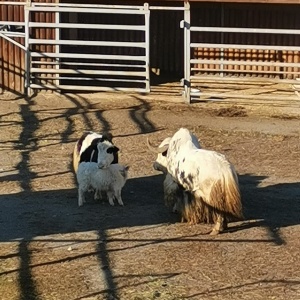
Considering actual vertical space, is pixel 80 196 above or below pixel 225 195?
below

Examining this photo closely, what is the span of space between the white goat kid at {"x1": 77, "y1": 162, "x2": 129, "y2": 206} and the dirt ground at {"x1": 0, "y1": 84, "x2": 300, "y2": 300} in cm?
17

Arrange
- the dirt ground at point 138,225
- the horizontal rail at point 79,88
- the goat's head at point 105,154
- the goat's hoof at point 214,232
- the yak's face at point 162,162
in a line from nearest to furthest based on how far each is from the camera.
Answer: the dirt ground at point 138,225 < the goat's hoof at point 214,232 < the goat's head at point 105,154 < the yak's face at point 162,162 < the horizontal rail at point 79,88

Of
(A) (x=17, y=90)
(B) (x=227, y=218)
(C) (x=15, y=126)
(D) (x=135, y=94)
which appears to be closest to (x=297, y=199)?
(B) (x=227, y=218)

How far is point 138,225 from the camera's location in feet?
31.0

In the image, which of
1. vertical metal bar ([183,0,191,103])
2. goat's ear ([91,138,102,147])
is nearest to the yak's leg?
goat's ear ([91,138,102,147])

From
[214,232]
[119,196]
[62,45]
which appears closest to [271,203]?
[214,232]

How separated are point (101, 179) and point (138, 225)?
0.86m

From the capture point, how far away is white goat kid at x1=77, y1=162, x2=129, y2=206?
10078 mm

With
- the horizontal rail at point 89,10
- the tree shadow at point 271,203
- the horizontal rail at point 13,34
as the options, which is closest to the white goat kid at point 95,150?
the tree shadow at point 271,203

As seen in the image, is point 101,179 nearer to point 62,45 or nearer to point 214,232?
point 214,232

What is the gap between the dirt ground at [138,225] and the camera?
7.60m

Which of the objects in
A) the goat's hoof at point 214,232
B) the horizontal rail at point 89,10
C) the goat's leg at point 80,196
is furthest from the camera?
the horizontal rail at point 89,10

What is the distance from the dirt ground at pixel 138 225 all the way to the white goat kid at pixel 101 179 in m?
0.17

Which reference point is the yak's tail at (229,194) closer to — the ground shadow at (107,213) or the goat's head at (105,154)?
the ground shadow at (107,213)
